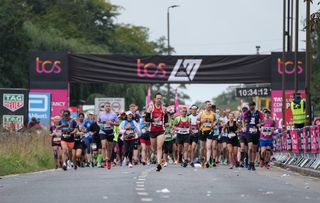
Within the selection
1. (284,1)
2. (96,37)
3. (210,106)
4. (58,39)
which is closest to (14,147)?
(210,106)

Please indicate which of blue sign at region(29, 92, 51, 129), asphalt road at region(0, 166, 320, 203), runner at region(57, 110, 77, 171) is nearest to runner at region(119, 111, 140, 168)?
runner at region(57, 110, 77, 171)

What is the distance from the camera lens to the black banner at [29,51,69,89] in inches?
1972

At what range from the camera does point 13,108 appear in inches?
1603

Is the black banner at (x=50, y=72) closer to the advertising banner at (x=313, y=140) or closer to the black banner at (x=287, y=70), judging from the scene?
the black banner at (x=287, y=70)

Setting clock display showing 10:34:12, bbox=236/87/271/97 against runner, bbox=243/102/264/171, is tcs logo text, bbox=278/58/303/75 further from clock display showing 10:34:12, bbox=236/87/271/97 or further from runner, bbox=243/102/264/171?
runner, bbox=243/102/264/171

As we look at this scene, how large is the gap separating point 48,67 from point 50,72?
235 mm

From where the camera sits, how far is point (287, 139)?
127 feet

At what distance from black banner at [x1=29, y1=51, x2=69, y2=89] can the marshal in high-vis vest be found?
16.2 meters

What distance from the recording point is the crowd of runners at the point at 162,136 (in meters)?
32.8

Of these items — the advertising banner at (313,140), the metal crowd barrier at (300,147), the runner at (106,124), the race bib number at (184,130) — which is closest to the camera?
the advertising banner at (313,140)

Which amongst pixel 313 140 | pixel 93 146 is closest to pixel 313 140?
pixel 313 140

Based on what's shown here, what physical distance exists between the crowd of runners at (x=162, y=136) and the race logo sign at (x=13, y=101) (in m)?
3.60

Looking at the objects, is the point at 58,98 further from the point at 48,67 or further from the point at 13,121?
the point at 13,121

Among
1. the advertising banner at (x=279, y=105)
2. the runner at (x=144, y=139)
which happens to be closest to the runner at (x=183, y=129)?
the runner at (x=144, y=139)
